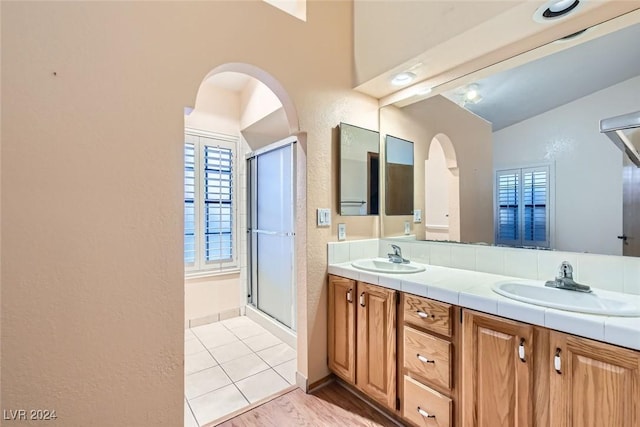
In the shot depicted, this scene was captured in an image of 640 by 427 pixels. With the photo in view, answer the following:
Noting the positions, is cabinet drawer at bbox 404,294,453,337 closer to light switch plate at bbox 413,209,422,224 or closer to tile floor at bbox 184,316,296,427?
light switch plate at bbox 413,209,422,224

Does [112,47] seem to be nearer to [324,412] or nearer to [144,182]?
[144,182]

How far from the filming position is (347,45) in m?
2.21

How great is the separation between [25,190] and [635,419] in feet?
7.51

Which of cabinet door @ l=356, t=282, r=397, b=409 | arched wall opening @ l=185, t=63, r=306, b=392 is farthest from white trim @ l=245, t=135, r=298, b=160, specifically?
cabinet door @ l=356, t=282, r=397, b=409

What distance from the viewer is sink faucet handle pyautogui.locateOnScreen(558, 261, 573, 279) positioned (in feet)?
4.62

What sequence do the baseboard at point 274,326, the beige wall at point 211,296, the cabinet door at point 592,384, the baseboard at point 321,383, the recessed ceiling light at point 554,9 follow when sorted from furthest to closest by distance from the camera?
the beige wall at point 211,296 → the baseboard at point 274,326 → the baseboard at point 321,383 → the recessed ceiling light at point 554,9 → the cabinet door at point 592,384

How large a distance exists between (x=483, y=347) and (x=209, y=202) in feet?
9.40

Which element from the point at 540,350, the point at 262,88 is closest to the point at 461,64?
the point at 540,350

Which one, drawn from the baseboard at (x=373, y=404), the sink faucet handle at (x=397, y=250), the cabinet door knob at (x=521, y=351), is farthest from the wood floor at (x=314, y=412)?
the sink faucet handle at (x=397, y=250)

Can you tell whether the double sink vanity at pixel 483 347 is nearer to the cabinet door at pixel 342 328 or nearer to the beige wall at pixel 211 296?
the cabinet door at pixel 342 328

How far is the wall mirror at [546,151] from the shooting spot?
140 centimetres

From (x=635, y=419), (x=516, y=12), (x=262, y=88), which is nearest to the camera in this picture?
(x=635, y=419)

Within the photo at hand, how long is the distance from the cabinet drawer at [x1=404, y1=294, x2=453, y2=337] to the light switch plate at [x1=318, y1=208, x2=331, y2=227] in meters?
0.75

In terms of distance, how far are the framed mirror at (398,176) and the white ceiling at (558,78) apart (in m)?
0.58
